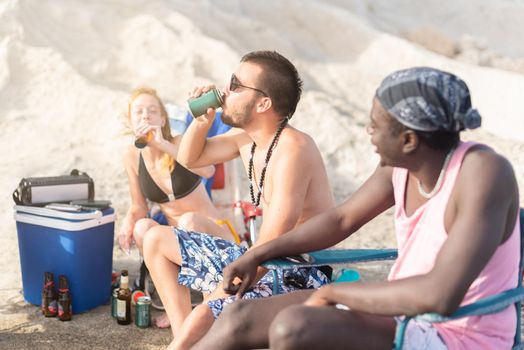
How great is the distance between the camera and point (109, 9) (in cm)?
869

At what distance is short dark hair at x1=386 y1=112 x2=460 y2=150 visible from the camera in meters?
2.09

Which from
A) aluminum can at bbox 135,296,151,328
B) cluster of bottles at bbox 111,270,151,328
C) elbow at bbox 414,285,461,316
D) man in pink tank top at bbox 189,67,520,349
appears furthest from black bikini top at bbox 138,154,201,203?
elbow at bbox 414,285,461,316

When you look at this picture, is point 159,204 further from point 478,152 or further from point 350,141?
point 350,141

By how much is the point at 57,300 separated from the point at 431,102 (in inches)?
100.0

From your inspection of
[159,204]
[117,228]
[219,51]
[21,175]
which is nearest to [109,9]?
[219,51]

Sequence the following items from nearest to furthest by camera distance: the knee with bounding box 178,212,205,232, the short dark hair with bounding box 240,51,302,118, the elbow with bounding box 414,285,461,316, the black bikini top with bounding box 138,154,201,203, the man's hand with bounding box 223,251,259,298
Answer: the elbow with bounding box 414,285,461,316 → the man's hand with bounding box 223,251,259,298 → the short dark hair with bounding box 240,51,302,118 → the knee with bounding box 178,212,205,232 → the black bikini top with bounding box 138,154,201,203

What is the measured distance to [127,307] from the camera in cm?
379

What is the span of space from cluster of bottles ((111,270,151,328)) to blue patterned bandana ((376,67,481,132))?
211 cm

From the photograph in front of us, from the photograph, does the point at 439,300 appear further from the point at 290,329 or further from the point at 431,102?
the point at 431,102

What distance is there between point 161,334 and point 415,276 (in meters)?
1.97

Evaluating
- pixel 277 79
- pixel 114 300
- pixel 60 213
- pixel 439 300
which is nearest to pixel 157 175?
pixel 60 213

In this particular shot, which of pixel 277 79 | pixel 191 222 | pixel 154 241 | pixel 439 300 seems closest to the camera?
pixel 439 300

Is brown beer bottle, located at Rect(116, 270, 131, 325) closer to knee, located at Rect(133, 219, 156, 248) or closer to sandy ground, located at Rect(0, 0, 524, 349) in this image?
knee, located at Rect(133, 219, 156, 248)

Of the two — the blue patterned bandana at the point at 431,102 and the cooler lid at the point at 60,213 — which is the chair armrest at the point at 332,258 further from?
the cooler lid at the point at 60,213
